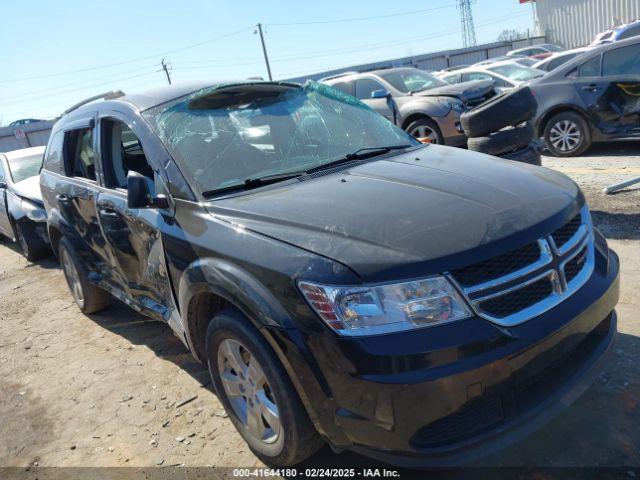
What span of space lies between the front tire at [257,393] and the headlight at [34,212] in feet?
16.5

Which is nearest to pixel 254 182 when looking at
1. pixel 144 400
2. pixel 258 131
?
pixel 258 131

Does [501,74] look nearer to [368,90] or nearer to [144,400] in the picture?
[368,90]

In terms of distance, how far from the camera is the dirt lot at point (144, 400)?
97.9 inches

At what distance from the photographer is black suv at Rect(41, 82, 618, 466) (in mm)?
1885

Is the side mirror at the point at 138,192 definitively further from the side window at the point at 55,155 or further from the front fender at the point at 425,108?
the front fender at the point at 425,108

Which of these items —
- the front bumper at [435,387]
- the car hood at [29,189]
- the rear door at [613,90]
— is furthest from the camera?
the rear door at [613,90]

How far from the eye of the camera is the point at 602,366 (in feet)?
7.48

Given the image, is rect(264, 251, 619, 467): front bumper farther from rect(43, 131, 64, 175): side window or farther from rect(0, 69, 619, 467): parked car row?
rect(43, 131, 64, 175): side window

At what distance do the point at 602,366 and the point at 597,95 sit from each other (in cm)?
646

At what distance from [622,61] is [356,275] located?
24.2 ft

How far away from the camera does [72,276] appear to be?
4930mm

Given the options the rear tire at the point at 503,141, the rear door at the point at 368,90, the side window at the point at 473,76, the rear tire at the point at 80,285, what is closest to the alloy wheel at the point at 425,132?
the rear door at the point at 368,90

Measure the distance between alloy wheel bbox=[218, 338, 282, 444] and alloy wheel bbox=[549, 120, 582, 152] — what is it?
7.18 m

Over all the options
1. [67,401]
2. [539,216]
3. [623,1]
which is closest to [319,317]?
[539,216]
